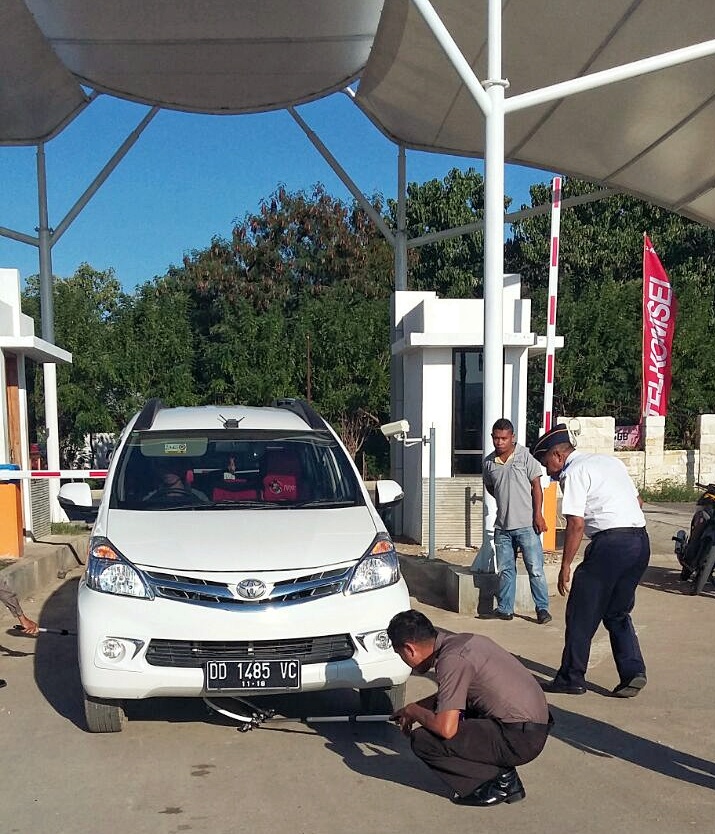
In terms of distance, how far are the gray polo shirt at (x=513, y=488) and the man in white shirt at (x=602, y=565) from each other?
186cm

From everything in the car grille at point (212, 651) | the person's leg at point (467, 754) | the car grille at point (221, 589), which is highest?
the car grille at point (221, 589)

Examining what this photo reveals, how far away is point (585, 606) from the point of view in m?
5.82

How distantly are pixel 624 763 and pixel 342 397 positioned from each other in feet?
60.6

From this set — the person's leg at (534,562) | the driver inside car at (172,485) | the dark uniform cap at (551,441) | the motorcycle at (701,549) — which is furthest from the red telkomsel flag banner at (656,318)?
the driver inside car at (172,485)

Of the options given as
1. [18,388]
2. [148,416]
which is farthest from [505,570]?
[18,388]

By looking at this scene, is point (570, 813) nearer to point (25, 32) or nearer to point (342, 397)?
point (25, 32)

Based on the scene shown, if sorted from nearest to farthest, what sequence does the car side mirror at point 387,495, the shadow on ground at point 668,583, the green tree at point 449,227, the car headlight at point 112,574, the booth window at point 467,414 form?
the car headlight at point 112,574, the car side mirror at point 387,495, the shadow on ground at point 668,583, the booth window at point 467,414, the green tree at point 449,227

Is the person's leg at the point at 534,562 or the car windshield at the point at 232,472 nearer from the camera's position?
the car windshield at the point at 232,472

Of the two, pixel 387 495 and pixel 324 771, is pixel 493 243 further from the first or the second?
pixel 324 771

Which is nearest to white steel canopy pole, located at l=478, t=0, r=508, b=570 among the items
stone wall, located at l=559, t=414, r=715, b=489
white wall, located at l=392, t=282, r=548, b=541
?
white wall, located at l=392, t=282, r=548, b=541

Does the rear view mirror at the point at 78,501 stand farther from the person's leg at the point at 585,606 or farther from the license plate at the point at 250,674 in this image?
Answer: the person's leg at the point at 585,606

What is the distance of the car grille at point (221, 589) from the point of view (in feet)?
16.1

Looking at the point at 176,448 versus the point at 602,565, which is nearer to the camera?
the point at 602,565

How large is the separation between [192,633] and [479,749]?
1.60 m
